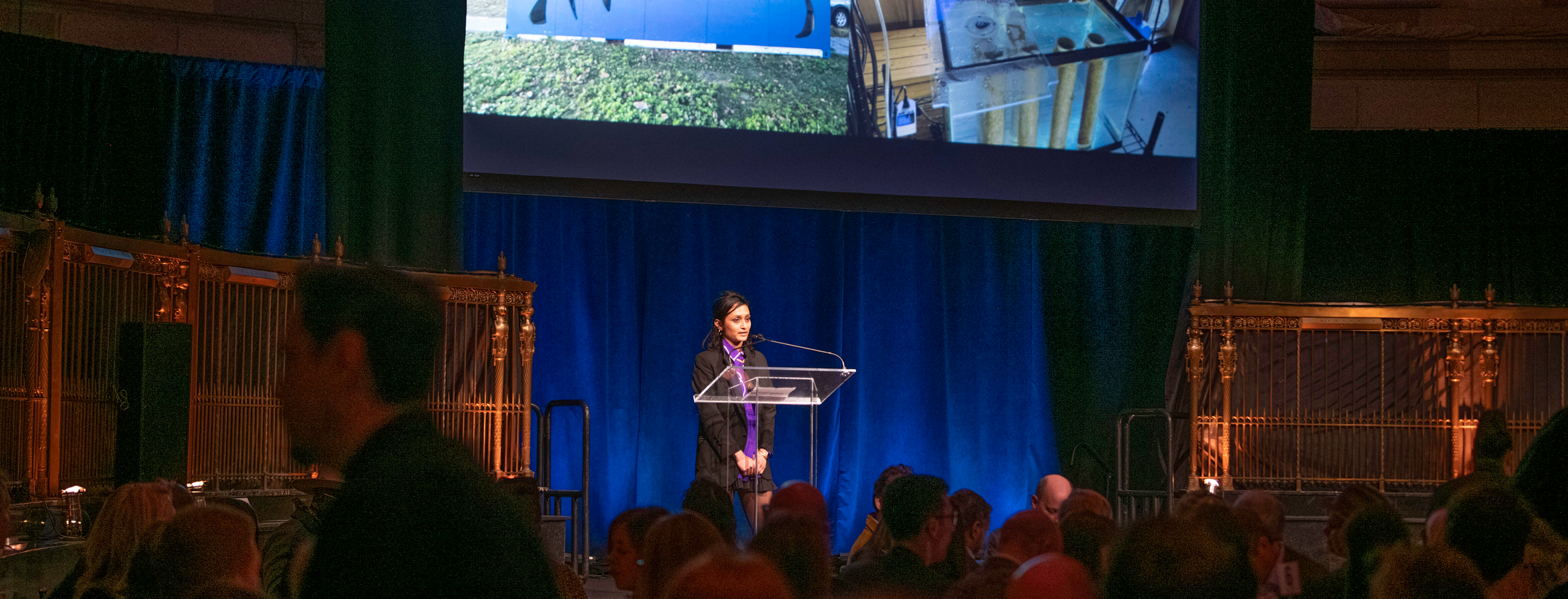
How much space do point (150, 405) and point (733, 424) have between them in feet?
8.78

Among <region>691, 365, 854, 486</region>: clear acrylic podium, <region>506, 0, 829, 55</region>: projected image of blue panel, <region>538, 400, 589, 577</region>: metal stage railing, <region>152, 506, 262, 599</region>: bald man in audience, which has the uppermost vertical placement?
<region>506, 0, 829, 55</region>: projected image of blue panel

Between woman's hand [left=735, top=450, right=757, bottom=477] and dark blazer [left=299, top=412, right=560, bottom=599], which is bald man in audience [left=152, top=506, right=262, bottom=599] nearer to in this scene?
dark blazer [left=299, top=412, right=560, bottom=599]

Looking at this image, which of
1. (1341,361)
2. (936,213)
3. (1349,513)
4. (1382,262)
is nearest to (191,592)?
(1349,513)

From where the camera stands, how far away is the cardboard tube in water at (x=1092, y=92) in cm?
887

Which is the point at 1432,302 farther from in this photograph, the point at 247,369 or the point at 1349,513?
the point at 247,369

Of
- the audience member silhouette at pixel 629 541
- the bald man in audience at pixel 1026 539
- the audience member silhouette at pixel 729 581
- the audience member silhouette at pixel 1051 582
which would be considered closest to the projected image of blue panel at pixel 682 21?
the bald man in audience at pixel 1026 539

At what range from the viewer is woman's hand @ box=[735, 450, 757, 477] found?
249 inches

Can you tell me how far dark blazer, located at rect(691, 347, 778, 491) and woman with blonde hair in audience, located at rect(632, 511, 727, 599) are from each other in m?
3.83

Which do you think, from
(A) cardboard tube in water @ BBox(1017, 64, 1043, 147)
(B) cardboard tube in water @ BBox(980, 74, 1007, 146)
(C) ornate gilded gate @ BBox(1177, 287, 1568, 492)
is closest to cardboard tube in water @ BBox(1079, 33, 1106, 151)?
(A) cardboard tube in water @ BBox(1017, 64, 1043, 147)

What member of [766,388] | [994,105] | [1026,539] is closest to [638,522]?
[1026,539]

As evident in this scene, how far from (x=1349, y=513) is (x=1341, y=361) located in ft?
16.9

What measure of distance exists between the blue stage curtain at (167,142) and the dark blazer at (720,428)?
9.09 feet

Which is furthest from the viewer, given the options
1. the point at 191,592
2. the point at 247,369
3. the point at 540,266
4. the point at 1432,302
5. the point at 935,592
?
the point at 540,266

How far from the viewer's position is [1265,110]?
343 inches
